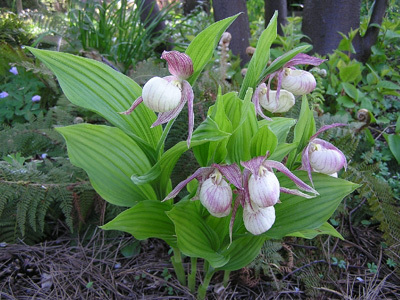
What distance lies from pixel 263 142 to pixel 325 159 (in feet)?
0.51

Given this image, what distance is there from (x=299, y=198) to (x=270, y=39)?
0.40 metres

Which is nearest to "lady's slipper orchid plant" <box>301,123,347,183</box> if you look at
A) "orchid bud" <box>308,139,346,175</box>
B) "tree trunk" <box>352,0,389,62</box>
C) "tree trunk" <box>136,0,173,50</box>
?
"orchid bud" <box>308,139,346,175</box>

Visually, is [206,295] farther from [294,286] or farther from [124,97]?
[124,97]

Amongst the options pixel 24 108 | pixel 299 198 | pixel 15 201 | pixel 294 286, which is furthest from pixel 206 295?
pixel 24 108

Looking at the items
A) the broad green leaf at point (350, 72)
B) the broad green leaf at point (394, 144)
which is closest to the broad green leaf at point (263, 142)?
the broad green leaf at point (394, 144)

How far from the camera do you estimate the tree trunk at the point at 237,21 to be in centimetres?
255

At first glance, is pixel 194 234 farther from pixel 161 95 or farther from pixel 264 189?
pixel 161 95

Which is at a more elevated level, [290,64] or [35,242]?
[290,64]

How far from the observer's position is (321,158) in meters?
0.77

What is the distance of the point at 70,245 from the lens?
1.31 metres

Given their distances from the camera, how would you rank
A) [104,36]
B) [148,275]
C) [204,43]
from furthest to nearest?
[104,36], [148,275], [204,43]

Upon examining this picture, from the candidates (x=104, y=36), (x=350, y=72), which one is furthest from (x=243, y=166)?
(x=104, y=36)

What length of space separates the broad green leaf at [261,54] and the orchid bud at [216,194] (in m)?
0.28

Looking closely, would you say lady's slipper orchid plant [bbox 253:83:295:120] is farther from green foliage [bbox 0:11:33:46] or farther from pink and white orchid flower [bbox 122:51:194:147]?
green foliage [bbox 0:11:33:46]
